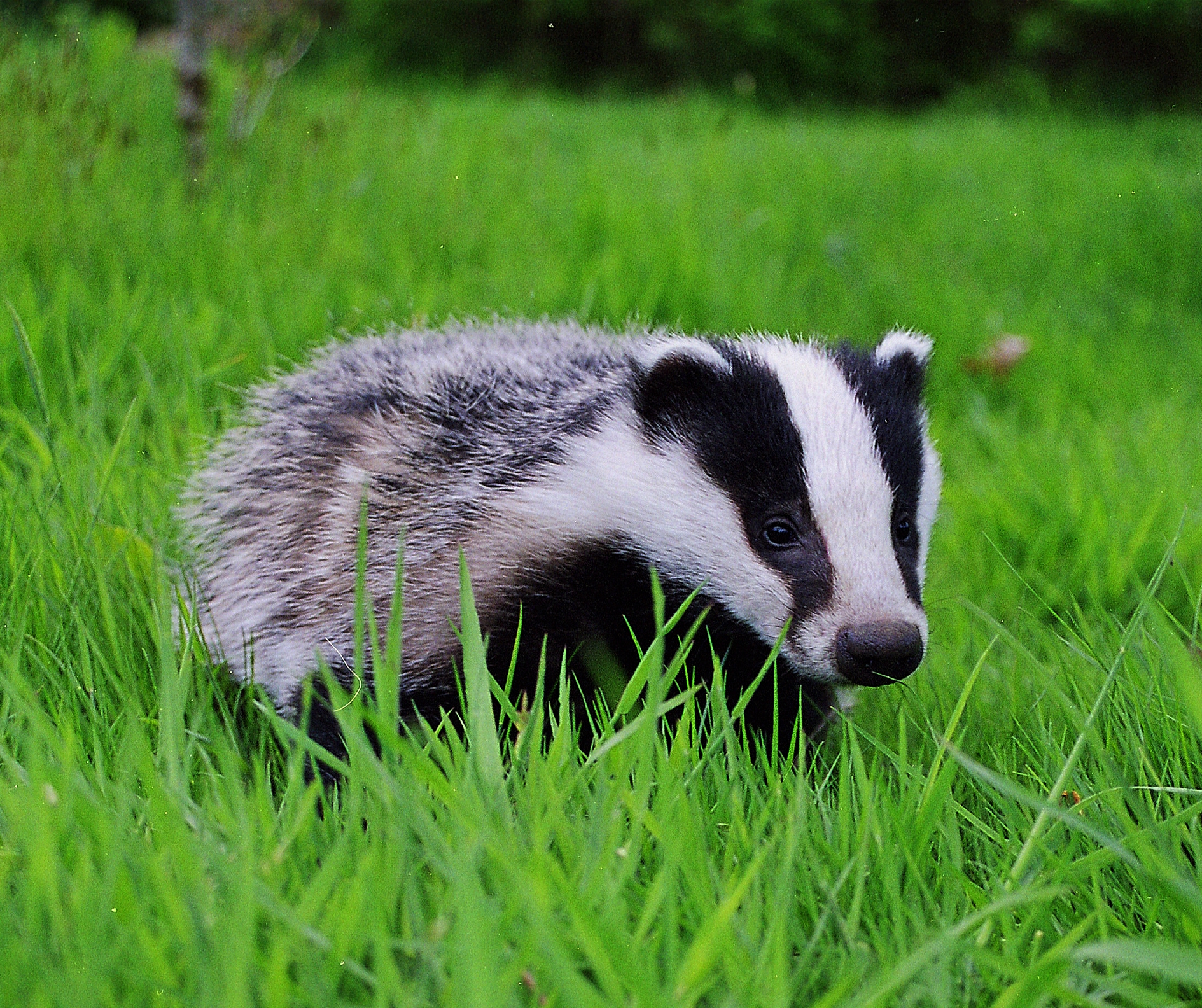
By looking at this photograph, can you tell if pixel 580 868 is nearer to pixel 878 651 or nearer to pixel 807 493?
pixel 878 651

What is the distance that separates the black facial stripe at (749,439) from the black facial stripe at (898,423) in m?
0.18

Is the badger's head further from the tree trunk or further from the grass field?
the tree trunk

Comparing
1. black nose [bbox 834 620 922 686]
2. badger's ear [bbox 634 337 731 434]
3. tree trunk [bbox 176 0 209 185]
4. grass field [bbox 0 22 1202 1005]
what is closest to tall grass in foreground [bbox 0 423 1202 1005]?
grass field [bbox 0 22 1202 1005]

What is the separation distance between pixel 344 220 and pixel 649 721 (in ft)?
11.4

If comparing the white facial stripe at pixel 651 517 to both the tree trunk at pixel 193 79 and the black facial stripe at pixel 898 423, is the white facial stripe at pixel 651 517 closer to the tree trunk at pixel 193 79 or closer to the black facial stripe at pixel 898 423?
the black facial stripe at pixel 898 423

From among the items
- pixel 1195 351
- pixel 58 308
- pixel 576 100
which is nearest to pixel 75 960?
pixel 58 308

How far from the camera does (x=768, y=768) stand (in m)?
1.92

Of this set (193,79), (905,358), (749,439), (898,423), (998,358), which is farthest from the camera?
(998,358)

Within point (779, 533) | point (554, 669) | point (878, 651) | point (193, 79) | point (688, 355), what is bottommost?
point (554, 669)

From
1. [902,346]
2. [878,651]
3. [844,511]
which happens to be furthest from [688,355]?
[878,651]

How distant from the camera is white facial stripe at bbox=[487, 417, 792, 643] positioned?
231 cm

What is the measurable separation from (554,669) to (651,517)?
0.34 meters

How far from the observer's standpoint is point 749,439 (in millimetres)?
2389

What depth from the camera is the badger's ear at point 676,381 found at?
8.04 ft
